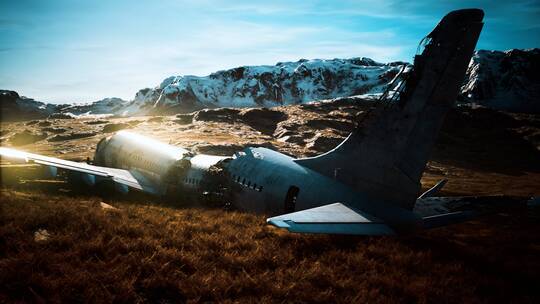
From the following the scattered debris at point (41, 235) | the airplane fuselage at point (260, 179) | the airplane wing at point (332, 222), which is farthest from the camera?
the airplane fuselage at point (260, 179)

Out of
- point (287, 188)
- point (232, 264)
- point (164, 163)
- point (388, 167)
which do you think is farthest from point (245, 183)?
point (164, 163)

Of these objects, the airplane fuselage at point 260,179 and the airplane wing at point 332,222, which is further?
the airplane fuselage at point 260,179

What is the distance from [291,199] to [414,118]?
254 inches

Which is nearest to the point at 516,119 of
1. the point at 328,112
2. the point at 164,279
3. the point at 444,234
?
the point at 328,112

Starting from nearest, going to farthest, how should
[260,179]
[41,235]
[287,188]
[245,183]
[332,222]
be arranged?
[332,222]
[41,235]
[287,188]
[260,179]
[245,183]

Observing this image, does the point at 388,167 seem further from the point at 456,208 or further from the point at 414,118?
the point at 456,208

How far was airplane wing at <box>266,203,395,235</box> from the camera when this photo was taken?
8.22 metres

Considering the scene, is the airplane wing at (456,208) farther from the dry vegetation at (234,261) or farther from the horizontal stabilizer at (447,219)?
the dry vegetation at (234,261)

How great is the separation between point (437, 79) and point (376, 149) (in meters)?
3.17

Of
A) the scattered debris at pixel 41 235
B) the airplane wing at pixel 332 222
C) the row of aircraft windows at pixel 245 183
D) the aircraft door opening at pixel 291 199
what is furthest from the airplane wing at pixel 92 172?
the airplane wing at pixel 332 222

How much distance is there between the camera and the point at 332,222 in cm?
924

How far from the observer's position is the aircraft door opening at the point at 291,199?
1507 centimetres

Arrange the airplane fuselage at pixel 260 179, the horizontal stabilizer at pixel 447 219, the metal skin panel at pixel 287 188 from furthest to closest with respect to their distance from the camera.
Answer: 1. the airplane fuselage at pixel 260 179
2. the metal skin panel at pixel 287 188
3. the horizontal stabilizer at pixel 447 219

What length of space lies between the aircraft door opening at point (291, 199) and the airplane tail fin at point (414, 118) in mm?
3053
